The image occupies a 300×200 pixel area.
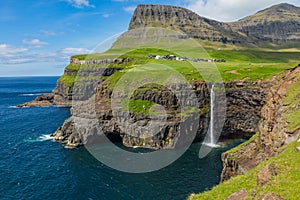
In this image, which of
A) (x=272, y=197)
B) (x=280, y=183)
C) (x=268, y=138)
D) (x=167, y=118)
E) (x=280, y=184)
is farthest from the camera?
(x=167, y=118)

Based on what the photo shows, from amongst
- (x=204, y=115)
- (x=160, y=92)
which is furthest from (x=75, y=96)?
(x=204, y=115)

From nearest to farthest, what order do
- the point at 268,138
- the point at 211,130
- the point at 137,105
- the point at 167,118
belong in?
1. the point at 268,138
2. the point at 167,118
3. the point at 211,130
4. the point at 137,105

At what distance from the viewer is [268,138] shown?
4550 centimetres

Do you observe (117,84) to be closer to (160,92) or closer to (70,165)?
(160,92)

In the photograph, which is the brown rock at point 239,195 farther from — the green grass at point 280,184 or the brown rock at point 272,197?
the brown rock at point 272,197

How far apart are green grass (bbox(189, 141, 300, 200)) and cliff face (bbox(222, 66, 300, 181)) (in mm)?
10688

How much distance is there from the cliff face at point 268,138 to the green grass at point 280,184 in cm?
1069

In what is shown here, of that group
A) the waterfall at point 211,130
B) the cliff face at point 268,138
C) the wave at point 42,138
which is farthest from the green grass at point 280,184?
the wave at point 42,138

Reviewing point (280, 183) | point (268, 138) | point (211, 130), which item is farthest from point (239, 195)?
point (211, 130)

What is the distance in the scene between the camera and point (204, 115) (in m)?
107

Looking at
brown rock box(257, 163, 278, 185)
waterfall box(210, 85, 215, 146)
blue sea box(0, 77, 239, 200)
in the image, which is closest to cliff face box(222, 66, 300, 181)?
brown rock box(257, 163, 278, 185)

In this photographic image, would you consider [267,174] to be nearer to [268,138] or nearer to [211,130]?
[268,138]

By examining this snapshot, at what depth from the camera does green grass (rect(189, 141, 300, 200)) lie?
2145 cm

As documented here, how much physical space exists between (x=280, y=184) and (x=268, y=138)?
82.6 feet
